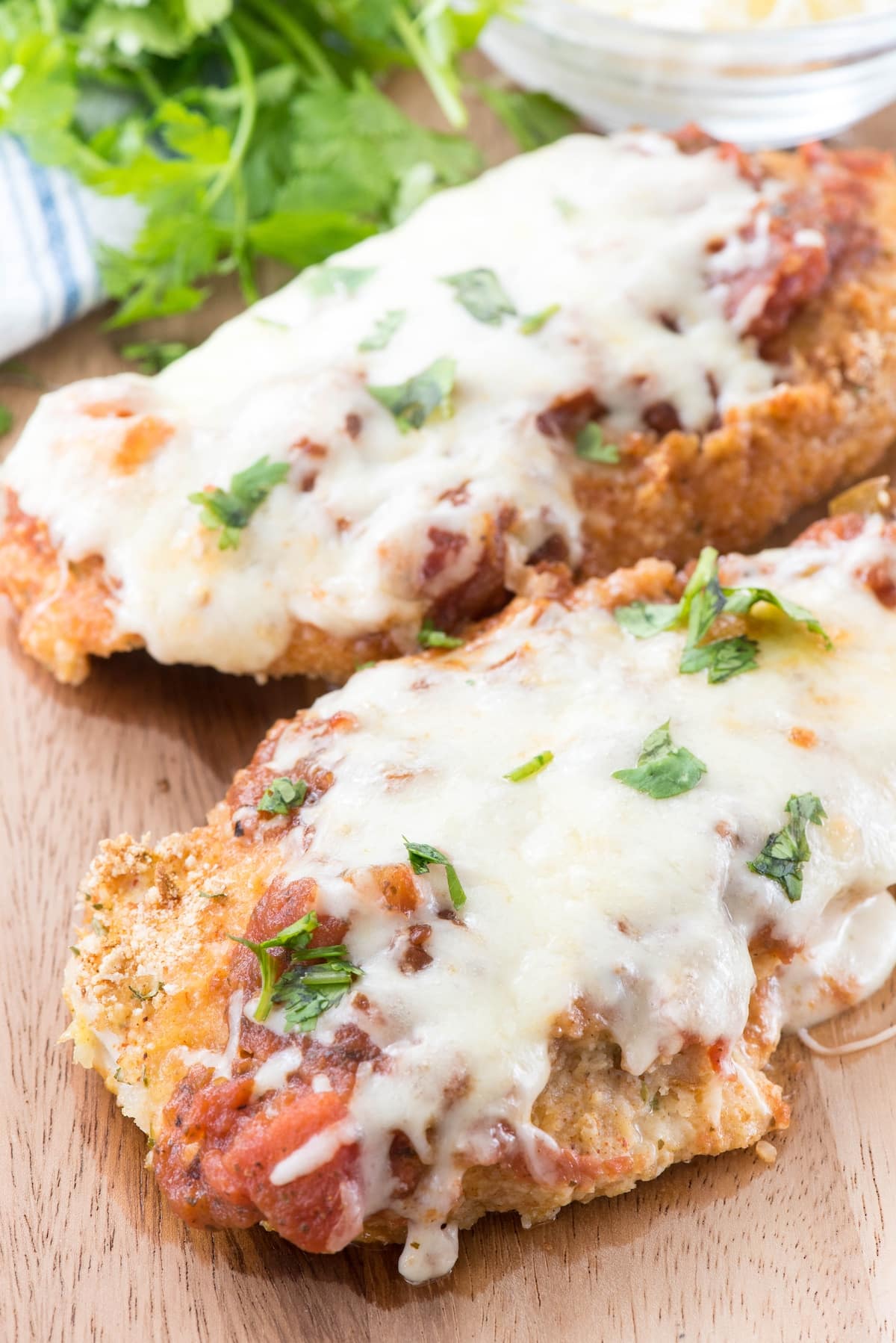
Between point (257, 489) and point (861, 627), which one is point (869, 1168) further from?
point (257, 489)

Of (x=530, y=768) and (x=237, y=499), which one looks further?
(x=237, y=499)

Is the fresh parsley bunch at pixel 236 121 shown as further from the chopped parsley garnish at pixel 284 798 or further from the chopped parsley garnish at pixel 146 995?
the chopped parsley garnish at pixel 146 995

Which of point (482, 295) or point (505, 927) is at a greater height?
point (482, 295)

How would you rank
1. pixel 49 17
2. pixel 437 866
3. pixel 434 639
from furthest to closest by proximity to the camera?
1. pixel 49 17
2. pixel 434 639
3. pixel 437 866

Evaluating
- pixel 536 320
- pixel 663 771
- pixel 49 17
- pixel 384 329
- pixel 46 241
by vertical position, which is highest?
pixel 49 17

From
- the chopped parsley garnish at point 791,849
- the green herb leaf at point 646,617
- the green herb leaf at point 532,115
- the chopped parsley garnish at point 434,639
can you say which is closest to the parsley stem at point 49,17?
the green herb leaf at point 532,115

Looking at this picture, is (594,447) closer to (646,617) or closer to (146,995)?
(646,617)

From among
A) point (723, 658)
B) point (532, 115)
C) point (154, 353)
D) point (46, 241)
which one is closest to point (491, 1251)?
point (723, 658)

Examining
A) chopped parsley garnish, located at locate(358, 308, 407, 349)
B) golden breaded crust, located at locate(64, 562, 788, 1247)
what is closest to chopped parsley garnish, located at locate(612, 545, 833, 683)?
golden breaded crust, located at locate(64, 562, 788, 1247)
